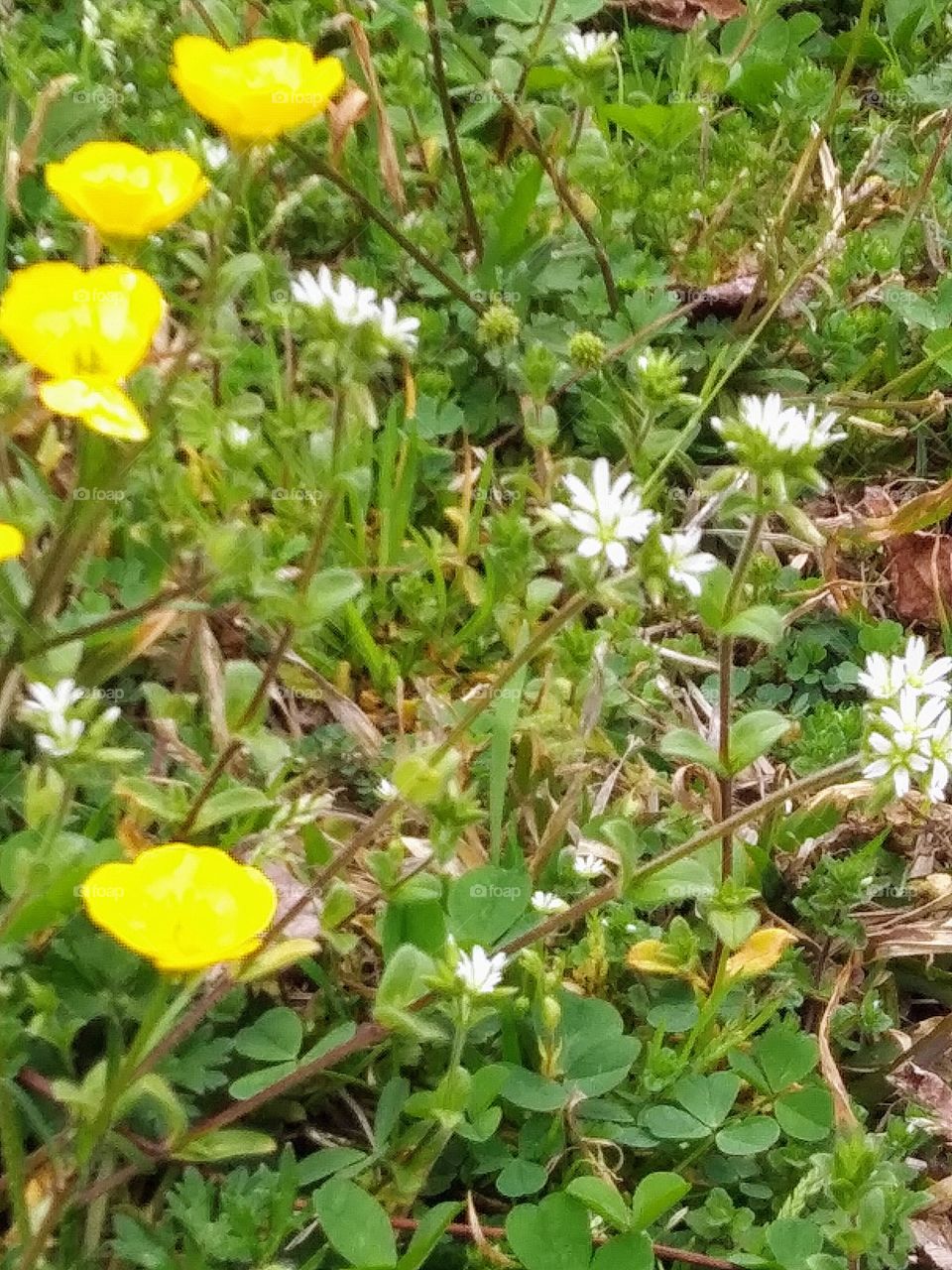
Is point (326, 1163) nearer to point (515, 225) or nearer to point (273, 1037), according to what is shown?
point (273, 1037)

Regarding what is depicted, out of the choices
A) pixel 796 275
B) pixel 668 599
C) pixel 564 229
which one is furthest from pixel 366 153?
pixel 668 599

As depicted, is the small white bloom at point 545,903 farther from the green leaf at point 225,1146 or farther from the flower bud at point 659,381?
the flower bud at point 659,381

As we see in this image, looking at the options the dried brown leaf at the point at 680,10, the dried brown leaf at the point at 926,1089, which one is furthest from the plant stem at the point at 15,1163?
the dried brown leaf at the point at 680,10

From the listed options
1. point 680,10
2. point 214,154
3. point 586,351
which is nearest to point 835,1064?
point 586,351

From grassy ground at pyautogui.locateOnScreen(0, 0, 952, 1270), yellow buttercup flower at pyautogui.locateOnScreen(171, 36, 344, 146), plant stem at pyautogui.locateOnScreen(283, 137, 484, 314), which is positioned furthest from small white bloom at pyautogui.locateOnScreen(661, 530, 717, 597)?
plant stem at pyautogui.locateOnScreen(283, 137, 484, 314)

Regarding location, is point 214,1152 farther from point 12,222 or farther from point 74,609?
point 12,222

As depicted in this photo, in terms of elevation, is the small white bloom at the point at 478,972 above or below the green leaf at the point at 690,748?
below

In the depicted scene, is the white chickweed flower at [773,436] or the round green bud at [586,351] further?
the round green bud at [586,351]

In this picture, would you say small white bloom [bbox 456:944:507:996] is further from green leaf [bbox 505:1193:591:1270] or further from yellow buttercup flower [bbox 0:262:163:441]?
yellow buttercup flower [bbox 0:262:163:441]
